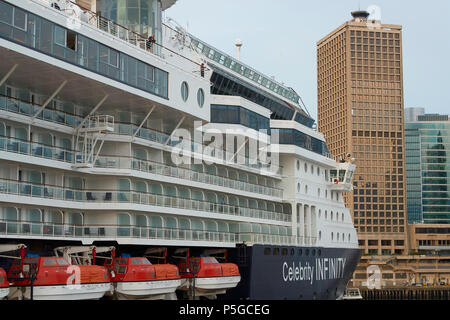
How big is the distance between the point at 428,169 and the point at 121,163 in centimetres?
16542

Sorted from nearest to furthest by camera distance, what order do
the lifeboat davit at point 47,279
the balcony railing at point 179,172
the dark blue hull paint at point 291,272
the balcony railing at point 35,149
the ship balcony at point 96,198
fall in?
1. the lifeboat davit at point 47,279
2. the balcony railing at point 35,149
3. the ship balcony at point 96,198
4. the balcony railing at point 179,172
5. the dark blue hull paint at point 291,272

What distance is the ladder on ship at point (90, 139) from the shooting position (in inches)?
1189

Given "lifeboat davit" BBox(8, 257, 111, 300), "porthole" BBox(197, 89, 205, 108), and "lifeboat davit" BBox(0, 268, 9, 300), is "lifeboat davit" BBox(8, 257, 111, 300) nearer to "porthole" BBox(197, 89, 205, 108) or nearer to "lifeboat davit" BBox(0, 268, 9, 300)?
"lifeboat davit" BBox(0, 268, 9, 300)

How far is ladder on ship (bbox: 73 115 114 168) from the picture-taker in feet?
99.1

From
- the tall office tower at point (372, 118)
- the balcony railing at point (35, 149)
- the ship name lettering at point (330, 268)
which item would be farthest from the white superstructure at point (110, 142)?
the tall office tower at point (372, 118)

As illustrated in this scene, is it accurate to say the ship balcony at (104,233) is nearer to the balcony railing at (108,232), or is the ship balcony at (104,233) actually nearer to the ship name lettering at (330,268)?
the balcony railing at (108,232)

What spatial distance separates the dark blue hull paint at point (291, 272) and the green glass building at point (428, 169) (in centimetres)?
13320

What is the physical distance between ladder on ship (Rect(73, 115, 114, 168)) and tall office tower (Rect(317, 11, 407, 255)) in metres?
150

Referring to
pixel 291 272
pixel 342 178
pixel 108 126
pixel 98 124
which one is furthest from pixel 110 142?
pixel 342 178

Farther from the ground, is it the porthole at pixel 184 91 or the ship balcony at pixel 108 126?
the porthole at pixel 184 91

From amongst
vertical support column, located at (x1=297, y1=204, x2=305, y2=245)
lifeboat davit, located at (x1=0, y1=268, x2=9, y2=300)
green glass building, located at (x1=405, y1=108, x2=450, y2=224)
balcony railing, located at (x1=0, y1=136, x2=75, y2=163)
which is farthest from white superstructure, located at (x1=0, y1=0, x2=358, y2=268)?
green glass building, located at (x1=405, y1=108, x2=450, y2=224)

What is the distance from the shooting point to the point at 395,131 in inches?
7160
